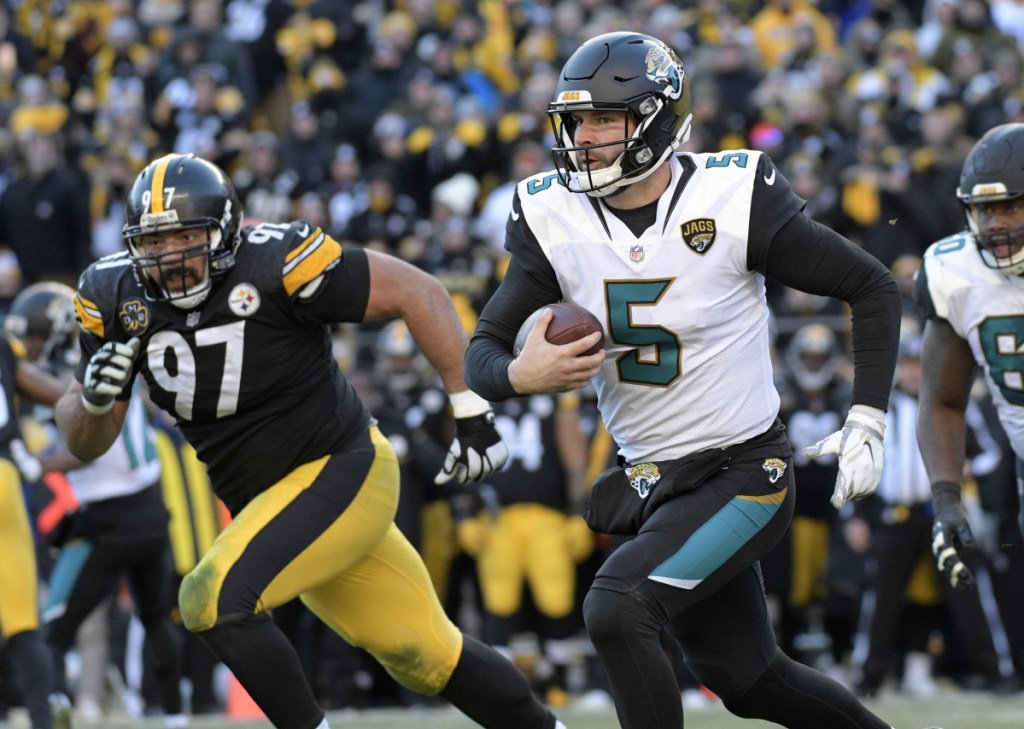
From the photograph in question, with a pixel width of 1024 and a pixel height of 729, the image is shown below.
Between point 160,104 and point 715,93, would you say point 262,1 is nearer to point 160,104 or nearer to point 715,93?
point 160,104

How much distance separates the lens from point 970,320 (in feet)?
15.9

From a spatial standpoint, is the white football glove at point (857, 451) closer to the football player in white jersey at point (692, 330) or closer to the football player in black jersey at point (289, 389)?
the football player in white jersey at point (692, 330)

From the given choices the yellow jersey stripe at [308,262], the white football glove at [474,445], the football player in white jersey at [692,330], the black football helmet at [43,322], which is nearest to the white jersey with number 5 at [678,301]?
the football player in white jersey at [692,330]

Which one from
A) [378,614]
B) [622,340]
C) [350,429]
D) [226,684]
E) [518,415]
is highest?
[622,340]

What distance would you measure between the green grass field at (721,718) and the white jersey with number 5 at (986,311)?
6.29 feet

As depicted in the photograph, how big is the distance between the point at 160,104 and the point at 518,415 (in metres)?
4.79

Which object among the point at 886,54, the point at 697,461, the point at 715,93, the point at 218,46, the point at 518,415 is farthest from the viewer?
the point at 218,46

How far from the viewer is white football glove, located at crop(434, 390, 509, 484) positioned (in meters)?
4.62

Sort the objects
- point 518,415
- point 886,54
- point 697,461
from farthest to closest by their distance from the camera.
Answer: point 886,54
point 518,415
point 697,461

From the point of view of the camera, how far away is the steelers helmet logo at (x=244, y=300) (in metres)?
4.62

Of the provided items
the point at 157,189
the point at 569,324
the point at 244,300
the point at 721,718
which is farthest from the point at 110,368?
the point at 721,718

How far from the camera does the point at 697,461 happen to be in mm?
4062

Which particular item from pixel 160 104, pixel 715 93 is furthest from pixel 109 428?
pixel 160 104

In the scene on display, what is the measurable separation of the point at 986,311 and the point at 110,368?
2.45m
